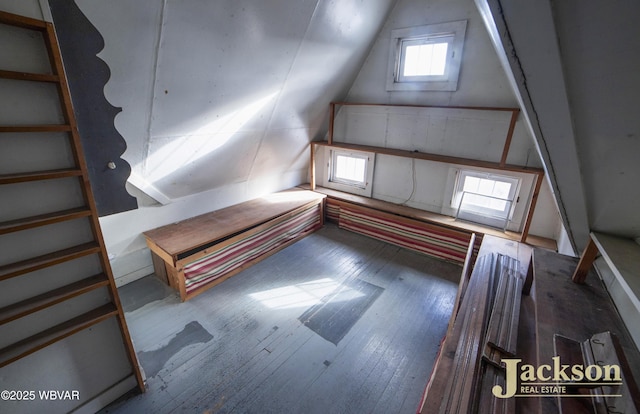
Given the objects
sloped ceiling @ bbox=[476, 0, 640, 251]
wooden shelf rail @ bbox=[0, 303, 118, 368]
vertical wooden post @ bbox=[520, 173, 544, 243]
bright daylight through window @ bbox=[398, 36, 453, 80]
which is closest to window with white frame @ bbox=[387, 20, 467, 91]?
bright daylight through window @ bbox=[398, 36, 453, 80]

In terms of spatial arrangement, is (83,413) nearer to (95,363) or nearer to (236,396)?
(95,363)

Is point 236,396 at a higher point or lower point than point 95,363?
lower

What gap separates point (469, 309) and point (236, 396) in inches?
67.7

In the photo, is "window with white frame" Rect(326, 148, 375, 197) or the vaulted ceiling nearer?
the vaulted ceiling

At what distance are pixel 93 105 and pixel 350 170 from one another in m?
3.56

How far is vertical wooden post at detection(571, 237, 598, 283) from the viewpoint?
1.36 meters

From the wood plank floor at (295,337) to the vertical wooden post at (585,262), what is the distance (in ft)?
4.07

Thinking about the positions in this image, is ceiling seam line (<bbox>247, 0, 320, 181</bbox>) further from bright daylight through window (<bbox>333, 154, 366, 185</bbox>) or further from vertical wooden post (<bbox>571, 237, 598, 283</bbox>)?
vertical wooden post (<bbox>571, 237, 598, 283</bbox>)

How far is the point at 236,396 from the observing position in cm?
188

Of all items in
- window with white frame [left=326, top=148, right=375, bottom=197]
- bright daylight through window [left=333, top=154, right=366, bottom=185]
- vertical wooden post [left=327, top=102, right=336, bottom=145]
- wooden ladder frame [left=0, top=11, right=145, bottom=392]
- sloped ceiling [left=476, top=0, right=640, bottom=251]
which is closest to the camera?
sloped ceiling [left=476, top=0, right=640, bottom=251]

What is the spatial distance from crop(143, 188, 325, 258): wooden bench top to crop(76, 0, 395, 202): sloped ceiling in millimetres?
388

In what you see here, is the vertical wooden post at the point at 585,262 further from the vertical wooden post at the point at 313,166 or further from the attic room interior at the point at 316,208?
the vertical wooden post at the point at 313,166

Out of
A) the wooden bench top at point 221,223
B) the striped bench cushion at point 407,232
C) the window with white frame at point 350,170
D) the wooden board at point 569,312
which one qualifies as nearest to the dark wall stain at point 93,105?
the wooden bench top at point 221,223

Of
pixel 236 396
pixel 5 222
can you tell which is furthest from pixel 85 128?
pixel 236 396
